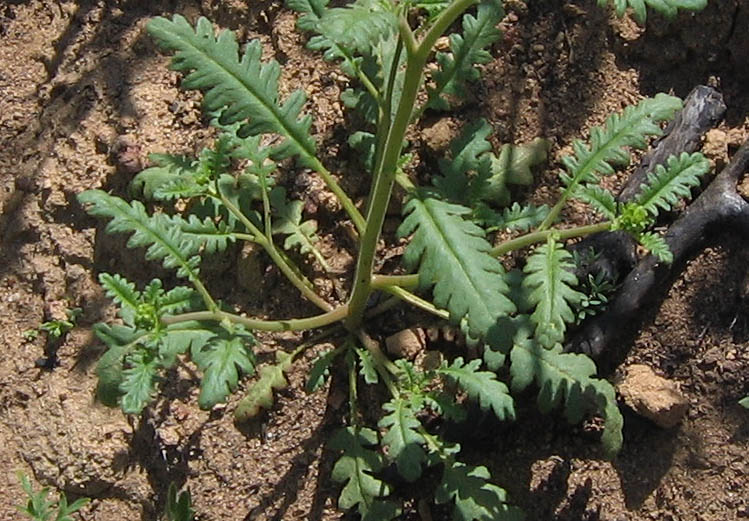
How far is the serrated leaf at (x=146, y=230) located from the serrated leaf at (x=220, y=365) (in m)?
0.27

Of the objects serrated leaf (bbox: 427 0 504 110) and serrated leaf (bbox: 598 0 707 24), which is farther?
serrated leaf (bbox: 427 0 504 110)

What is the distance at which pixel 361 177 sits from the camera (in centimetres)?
370

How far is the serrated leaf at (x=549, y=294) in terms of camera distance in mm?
2729

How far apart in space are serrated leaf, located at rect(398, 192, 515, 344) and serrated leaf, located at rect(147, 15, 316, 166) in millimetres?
586

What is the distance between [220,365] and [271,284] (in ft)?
2.60

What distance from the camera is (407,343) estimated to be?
136 inches

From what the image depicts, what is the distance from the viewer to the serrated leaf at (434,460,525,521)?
3.07 metres

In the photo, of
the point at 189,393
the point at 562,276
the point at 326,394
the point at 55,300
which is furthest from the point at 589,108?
the point at 55,300

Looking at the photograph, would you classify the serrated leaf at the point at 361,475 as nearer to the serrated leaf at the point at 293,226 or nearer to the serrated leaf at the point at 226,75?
the serrated leaf at the point at 293,226

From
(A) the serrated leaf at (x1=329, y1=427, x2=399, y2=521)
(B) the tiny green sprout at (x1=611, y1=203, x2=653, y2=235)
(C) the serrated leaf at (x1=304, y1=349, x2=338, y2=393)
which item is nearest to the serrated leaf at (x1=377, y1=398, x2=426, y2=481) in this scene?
(A) the serrated leaf at (x1=329, y1=427, x2=399, y2=521)

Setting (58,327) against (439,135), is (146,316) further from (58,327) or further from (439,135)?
(439,135)

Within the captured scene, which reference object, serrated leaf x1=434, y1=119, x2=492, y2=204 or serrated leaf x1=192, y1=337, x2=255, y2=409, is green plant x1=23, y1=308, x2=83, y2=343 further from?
serrated leaf x1=434, y1=119, x2=492, y2=204

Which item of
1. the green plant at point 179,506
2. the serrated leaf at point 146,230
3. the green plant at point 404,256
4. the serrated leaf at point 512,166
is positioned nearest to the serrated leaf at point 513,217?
the green plant at point 404,256

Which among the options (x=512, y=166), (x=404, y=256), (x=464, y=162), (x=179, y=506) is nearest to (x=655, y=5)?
(x=404, y=256)
